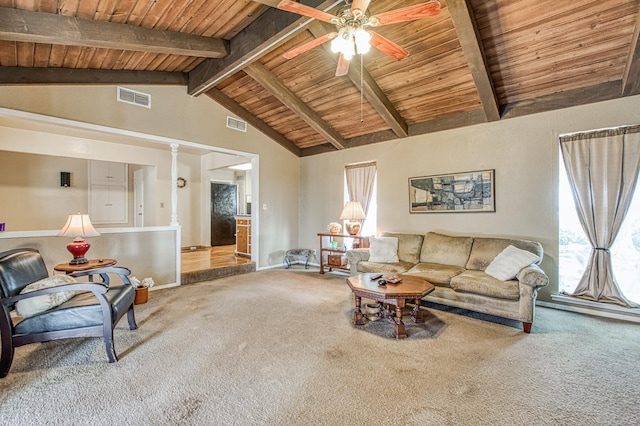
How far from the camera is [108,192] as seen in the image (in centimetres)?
696

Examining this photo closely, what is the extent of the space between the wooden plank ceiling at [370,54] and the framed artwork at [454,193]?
2.78 feet

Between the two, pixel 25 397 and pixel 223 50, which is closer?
pixel 25 397

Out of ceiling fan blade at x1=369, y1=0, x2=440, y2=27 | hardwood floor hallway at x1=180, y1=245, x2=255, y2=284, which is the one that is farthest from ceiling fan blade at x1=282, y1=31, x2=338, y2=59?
hardwood floor hallway at x1=180, y1=245, x2=255, y2=284

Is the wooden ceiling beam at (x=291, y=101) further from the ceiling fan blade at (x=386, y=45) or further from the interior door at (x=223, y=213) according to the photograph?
the interior door at (x=223, y=213)

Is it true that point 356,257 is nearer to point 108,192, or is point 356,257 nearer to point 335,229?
point 335,229

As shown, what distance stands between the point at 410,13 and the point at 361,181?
3.90m

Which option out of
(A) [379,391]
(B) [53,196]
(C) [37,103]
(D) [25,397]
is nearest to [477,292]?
A: (A) [379,391]

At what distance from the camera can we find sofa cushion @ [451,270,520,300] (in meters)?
3.22

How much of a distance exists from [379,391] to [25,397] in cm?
244

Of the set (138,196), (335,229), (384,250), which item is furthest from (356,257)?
(138,196)

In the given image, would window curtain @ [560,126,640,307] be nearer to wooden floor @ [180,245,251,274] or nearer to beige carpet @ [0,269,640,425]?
beige carpet @ [0,269,640,425]

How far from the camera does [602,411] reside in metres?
1.93

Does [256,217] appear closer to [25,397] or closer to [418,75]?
[418,75]

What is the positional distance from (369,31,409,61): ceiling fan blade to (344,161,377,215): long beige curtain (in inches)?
124
